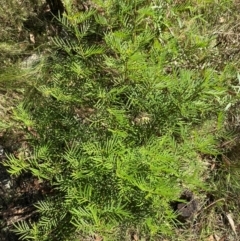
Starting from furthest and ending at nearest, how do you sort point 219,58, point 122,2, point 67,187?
point 219,58, point 122,2, point 67,187

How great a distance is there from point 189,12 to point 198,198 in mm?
1035

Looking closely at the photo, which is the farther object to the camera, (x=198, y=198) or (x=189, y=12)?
(x=189, y=12)

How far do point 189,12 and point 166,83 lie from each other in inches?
37.6

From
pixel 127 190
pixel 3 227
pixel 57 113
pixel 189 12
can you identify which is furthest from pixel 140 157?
pixel 189 12

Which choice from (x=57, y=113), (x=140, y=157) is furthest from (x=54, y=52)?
(x=140, y=157)

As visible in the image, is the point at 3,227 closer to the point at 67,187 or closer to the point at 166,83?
the point at 67,187

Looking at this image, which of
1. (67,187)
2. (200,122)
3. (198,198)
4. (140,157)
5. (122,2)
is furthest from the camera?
(198,198)

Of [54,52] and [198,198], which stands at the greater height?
[54,52]

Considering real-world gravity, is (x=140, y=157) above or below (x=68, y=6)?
below

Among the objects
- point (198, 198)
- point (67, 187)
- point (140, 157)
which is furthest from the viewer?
point (198, 198)

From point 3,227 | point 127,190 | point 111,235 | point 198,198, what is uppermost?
point 127,190

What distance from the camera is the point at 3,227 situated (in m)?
2.20

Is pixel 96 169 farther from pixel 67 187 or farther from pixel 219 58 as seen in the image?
pixel 219 58

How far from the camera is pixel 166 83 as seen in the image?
163cm
